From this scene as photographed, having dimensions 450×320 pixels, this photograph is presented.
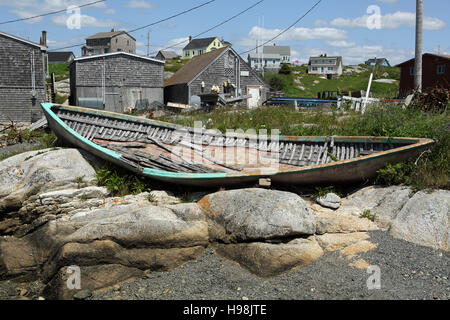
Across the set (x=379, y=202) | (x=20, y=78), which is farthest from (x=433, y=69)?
(x=20, y=78)

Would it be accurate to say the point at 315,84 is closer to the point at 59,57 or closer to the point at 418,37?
the point at 418,37

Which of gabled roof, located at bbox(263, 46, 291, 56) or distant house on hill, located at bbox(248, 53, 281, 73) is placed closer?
distant house on hill, located at bbox(248, 53, 281, 73)

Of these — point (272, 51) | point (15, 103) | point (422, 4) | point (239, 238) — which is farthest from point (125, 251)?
point (272, 51)

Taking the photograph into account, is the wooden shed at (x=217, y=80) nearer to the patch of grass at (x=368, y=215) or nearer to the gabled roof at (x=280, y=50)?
the patch of grass at (x=368, y=215)

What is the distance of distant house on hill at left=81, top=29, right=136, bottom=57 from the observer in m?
77.1

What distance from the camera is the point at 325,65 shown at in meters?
88.2

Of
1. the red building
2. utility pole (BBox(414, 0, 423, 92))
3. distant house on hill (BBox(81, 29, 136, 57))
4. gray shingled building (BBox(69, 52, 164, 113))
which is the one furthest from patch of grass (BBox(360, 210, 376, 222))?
distant house on hill (BBox(81, 29, 136, 57))

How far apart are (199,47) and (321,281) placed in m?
79.8

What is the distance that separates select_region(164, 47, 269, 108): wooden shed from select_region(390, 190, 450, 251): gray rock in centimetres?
2256

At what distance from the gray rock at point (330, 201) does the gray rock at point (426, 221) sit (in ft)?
4.26

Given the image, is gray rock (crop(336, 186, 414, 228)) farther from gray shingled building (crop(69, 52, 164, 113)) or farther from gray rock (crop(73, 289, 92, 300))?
gray shingled building (crop(69, 52, 164, 113))

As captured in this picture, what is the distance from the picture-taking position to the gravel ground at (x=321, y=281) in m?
6.12

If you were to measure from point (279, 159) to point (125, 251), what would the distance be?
473cm

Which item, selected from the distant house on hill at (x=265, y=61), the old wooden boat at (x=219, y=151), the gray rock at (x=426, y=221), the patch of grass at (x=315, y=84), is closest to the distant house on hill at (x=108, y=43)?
the distant house on hill at (x=265, y=61)
